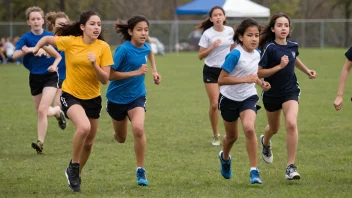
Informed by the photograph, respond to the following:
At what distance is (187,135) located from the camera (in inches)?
498

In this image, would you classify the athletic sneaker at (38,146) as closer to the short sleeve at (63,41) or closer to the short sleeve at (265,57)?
the short sleeve at (63,41)

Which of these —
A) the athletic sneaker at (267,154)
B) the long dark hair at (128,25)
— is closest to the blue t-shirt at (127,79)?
the long dark hair at (128,25)

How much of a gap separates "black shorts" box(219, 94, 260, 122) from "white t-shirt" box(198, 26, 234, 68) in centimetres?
341

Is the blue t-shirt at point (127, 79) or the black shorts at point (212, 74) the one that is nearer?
the blue t-shirt at point (127, 79)

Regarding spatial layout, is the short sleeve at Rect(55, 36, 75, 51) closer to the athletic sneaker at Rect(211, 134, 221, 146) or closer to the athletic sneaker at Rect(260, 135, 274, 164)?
the athletic sneaker at Rect(260, 135, 274, 164)

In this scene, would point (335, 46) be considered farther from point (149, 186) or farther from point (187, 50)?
point (149, 186)

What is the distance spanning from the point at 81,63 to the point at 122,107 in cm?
76

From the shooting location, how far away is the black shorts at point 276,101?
8.62 meters

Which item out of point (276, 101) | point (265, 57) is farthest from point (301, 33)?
point (265, 57)

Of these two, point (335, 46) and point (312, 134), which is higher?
point (312, 134)

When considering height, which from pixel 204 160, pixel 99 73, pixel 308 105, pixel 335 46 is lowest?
pixel 335 46

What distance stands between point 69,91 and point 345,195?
3.07 m

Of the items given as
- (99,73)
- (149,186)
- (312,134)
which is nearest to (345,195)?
(149,186)

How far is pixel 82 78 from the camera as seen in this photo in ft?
25.9
